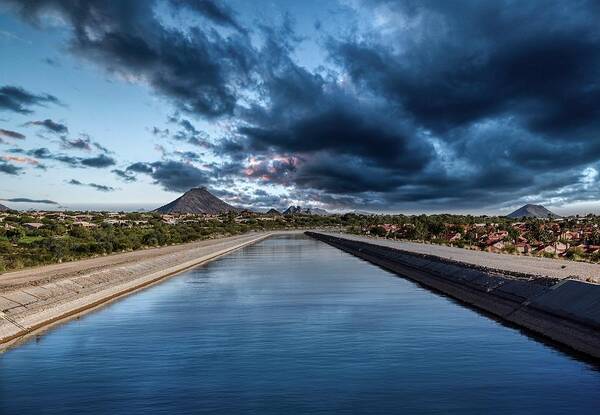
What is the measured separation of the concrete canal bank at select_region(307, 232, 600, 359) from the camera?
23297 millimetres

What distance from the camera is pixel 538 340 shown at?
24469 millimetres

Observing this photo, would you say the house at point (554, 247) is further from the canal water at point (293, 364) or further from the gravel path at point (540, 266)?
the canal water at point (293, 364)

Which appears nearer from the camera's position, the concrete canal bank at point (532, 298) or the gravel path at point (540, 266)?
the concrete canal bank at point (532, 298)

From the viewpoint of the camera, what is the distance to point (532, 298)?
30172mm

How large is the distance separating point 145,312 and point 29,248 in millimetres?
Answer: 49754

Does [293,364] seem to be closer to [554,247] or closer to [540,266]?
[540,266]

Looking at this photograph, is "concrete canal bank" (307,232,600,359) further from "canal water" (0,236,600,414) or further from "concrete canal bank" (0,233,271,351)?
"concrete canal bank" (0,233,271,351)

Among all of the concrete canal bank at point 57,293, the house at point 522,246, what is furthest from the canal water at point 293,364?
the house at point 522,246

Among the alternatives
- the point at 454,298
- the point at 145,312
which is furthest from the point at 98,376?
the point at 454,298

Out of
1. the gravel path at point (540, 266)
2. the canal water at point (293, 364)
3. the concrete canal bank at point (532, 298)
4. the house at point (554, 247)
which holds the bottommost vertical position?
the canal water at point (293, 364)

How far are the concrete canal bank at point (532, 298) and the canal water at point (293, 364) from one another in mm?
1197

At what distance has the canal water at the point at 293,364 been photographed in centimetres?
1574

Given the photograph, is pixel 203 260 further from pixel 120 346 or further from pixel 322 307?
pixel 120 346

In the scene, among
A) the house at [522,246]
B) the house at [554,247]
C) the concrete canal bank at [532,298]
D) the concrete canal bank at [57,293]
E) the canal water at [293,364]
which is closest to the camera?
the canal water at [293,364]
